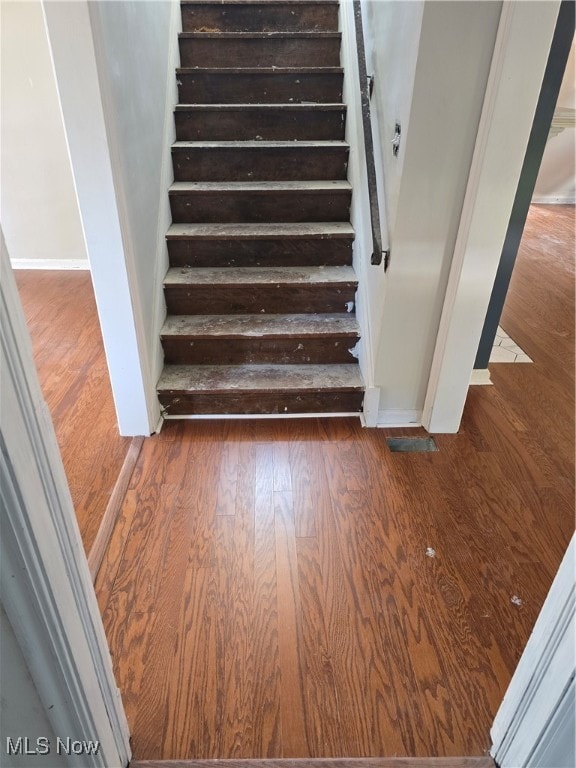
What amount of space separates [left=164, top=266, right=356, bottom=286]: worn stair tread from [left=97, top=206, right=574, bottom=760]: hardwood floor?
669 mm

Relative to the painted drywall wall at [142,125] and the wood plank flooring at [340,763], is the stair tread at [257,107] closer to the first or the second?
the painted drywall wall at [142,125]

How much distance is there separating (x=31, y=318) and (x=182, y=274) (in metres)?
1.42

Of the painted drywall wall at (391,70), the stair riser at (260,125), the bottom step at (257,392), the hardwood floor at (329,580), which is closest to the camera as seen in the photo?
the hardwood floor at (329,580)

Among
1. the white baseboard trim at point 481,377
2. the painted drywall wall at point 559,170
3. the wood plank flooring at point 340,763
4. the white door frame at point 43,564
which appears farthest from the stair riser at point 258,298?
the painted drywall wall at point 559,170

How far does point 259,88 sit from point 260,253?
95 centimetres

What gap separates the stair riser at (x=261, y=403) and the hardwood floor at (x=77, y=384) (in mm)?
282

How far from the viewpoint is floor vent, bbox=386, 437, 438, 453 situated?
2.18 m

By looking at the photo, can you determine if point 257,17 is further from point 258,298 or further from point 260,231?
point 258,298

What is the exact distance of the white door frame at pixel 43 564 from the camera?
2.22ft

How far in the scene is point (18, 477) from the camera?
2.27 ft

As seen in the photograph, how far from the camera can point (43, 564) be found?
0.76 metres

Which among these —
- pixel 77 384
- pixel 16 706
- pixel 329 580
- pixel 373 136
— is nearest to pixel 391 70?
pixel 373 136

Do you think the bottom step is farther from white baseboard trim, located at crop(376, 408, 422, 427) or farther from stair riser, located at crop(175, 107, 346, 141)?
stair riser, located at crop(175, 107, 346, 141)

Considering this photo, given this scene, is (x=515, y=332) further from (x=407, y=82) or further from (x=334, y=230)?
(x=407, y=82)
